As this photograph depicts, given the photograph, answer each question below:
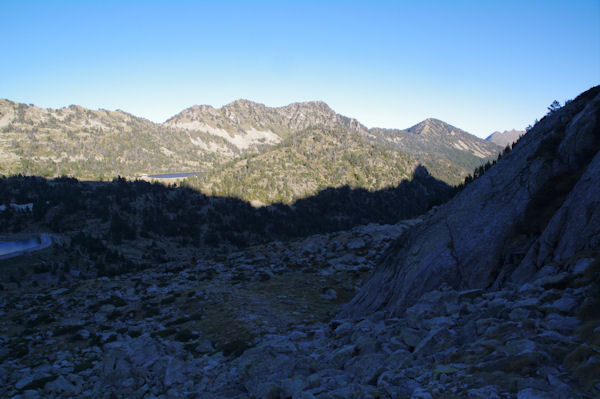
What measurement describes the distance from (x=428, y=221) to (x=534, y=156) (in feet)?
18.3

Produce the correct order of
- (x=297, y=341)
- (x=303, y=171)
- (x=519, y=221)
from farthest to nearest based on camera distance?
(x=303, y=171) < (x=297, y=341) < (x=519, y=221)

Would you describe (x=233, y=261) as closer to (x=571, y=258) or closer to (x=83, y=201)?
(x=571, y=258)

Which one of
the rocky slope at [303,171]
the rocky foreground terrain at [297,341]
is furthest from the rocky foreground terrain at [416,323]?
the rocky slope at [303,171]

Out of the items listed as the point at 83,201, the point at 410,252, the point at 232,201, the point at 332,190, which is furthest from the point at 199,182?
the point at 410,252

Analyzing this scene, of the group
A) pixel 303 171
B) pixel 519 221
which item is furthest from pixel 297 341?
pixel 303 171

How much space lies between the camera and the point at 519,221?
38.4 ft

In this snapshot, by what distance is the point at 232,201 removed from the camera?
363 ft

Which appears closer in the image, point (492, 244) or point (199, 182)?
point (492, 244)

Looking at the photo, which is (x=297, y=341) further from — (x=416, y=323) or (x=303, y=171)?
(x=303, y=171)

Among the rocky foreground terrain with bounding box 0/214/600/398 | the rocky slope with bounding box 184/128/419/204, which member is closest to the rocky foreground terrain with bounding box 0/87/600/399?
the rocky foreground terrain with bounding box 0/214/600/398

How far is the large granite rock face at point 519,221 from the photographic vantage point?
9648mm

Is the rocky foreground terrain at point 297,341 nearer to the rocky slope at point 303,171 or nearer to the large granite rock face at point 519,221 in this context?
the large granite rock face at point 519,221

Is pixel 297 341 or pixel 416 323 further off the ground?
pixel 416 323

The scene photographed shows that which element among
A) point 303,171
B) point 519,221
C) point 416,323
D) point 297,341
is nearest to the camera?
point 416,323
